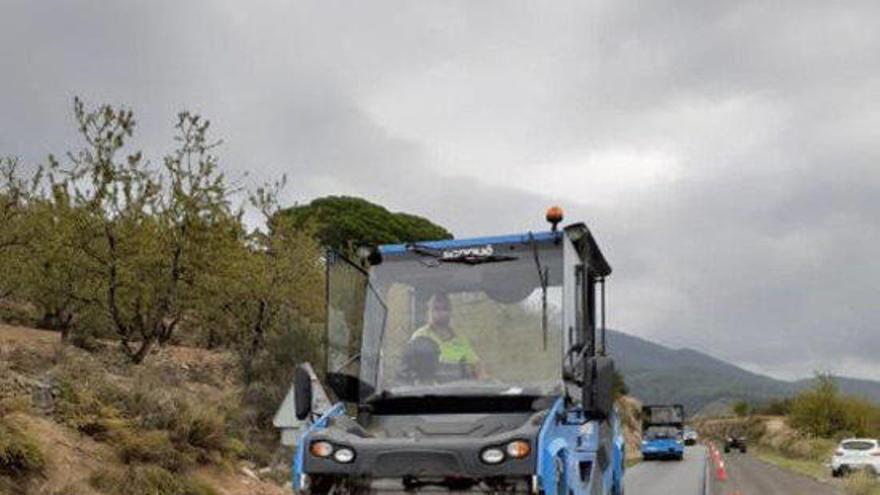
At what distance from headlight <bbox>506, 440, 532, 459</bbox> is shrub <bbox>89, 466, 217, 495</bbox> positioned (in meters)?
8.19

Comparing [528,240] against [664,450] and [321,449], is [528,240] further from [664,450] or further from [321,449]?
[664,450]

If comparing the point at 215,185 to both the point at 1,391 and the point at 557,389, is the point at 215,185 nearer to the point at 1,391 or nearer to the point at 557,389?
the point at 1,391

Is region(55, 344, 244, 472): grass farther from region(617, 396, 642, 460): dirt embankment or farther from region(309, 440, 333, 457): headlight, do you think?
region(617, 396, 642, 460): dirt embankment

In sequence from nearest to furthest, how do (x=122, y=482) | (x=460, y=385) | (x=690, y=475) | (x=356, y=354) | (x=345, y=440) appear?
(x=345, y=440) < (x=460, y=385) < (x=356, y=354) < (x=122, y=482) < (x=690, y=475)

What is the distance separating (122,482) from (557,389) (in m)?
8.13

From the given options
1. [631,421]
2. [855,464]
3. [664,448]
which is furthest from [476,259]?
[631,421]

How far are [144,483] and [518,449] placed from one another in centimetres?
843

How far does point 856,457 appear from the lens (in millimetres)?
33594

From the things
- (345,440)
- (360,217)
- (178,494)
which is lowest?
(178,494)

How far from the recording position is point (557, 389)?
741cm

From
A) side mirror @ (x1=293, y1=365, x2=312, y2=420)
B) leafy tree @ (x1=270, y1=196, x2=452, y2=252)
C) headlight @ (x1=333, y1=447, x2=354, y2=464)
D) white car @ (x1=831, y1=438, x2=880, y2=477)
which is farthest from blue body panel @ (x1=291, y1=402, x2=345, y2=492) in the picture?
leafy tree @ (x1=270, y1=196, x2=452, y2=252)

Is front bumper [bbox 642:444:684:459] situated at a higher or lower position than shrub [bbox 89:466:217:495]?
lower

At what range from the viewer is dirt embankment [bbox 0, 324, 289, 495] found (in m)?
12.8

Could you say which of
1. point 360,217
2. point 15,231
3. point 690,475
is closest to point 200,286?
point 15,231
